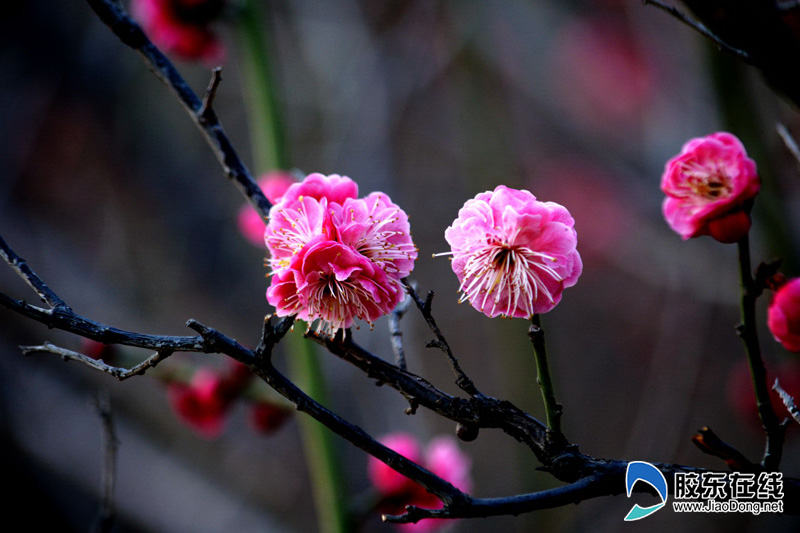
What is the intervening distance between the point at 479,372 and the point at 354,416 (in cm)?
97

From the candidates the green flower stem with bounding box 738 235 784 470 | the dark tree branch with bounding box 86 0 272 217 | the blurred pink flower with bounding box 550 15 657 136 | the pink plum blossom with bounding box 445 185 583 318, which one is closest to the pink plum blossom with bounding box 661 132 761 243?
the green flower stem with bounding box 738 235 784 470

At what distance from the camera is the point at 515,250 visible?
0.45 meters

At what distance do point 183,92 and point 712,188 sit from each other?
53 cm

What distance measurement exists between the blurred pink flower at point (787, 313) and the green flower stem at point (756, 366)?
8cm

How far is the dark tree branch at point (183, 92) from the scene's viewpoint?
538 mm

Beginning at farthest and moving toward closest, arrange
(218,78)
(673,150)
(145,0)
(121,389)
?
(121,389) < (673,150) < (145,0) < (218,78)

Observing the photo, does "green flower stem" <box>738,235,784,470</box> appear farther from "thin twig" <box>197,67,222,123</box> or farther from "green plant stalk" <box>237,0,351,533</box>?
"green plant stalk" <box>237,0,351,533</box>

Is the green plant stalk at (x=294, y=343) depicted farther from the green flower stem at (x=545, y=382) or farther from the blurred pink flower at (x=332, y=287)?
the green flower stem at (x=545, y=382)

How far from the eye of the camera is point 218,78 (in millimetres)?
499

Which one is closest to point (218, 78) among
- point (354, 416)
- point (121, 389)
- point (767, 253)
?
point (767, 253)

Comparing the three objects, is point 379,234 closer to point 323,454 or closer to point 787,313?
point 787,313

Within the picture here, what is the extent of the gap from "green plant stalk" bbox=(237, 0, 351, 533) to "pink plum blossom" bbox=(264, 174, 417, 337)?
0.47 metres

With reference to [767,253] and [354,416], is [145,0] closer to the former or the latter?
[767,253]

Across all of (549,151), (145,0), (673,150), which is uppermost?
(549,151)
